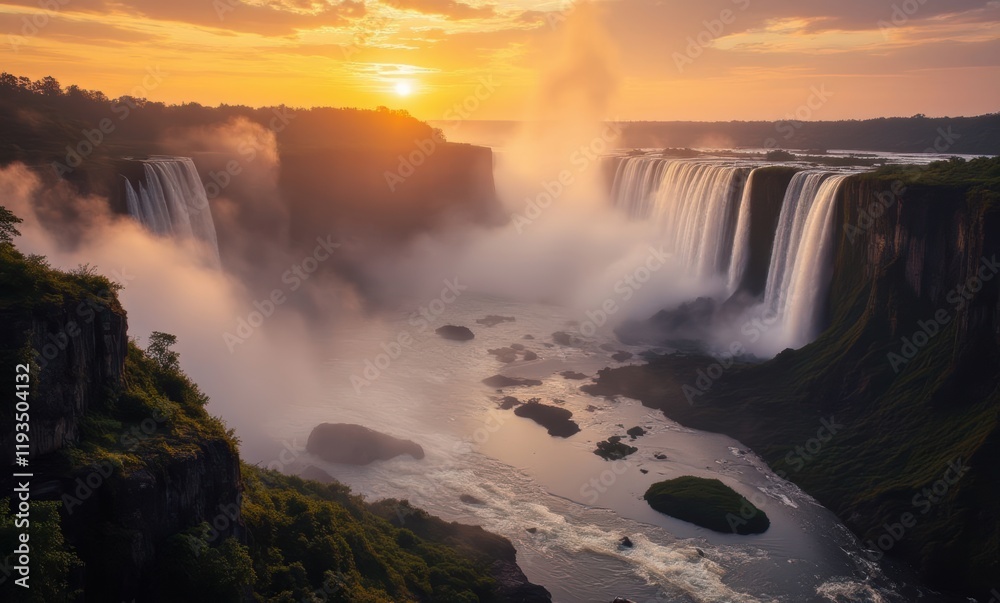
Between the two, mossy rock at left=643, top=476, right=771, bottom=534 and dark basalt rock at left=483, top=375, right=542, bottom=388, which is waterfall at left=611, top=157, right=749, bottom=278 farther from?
mossy rock at left=643, top=476, right=771, bottom=534

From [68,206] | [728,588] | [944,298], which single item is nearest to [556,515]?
[728,588]

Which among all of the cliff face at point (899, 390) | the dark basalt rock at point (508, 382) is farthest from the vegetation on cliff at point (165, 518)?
the dark basalt rock at point (508, 382)

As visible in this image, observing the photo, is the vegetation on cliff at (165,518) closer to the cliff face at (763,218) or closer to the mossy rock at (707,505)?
the mossy rock at (707,505)

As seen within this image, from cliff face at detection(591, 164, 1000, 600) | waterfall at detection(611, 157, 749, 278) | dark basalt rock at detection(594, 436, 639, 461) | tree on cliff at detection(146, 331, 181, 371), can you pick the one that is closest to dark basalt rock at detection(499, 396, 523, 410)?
cliff face at detection(591, 164, 1000, 600)

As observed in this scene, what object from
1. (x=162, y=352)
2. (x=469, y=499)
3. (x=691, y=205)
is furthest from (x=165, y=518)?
(x=691, y=205)

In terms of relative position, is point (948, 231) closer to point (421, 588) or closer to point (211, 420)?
point (421, 588)

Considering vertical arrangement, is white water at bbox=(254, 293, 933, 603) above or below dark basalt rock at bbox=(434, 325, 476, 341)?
below
